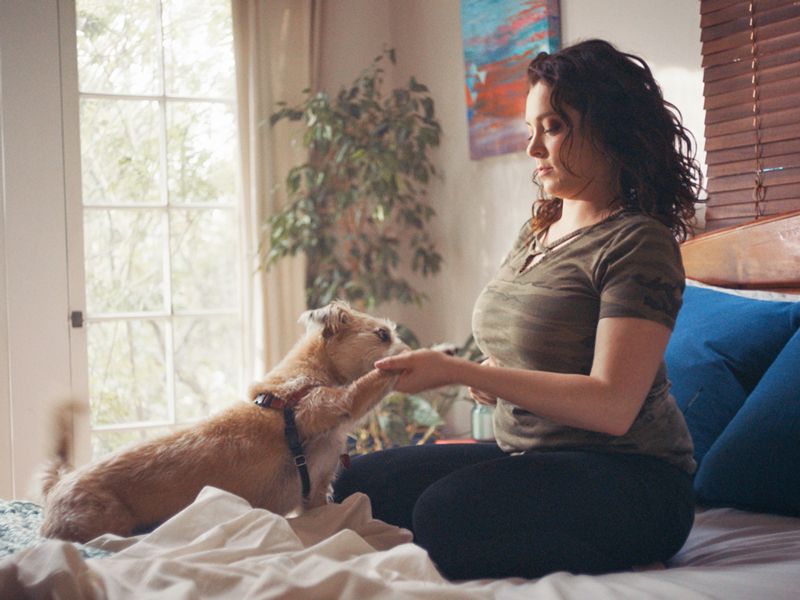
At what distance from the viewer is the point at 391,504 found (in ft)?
5.61

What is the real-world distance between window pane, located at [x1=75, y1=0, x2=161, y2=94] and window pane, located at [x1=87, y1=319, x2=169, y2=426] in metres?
1.03

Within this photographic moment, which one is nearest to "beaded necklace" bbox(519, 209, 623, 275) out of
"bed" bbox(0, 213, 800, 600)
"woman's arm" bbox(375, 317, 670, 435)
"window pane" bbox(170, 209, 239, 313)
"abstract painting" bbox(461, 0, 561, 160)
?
"woman's arm" bbox(375, 317, 670, 435)

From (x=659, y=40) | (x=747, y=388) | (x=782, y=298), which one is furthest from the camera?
(x=659, y=40)

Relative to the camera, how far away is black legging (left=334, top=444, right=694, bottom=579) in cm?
132

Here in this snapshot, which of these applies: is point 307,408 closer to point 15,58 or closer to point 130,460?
point 130,460

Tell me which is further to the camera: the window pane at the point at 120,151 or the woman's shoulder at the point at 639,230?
the window pane at the point at 120,151

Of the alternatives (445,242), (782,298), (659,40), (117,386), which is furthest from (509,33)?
(117,386)

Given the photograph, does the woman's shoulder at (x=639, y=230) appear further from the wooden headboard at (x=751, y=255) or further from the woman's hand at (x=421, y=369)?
the wooden headboard at (x=751, y=255)

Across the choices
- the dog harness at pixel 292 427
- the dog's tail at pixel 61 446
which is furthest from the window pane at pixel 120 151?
the dog harness at pixel 292 427

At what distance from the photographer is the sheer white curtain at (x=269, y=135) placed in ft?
12.4

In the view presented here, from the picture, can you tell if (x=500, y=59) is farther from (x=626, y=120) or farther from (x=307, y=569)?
(x=307, y=569)

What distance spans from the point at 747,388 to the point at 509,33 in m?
1.97

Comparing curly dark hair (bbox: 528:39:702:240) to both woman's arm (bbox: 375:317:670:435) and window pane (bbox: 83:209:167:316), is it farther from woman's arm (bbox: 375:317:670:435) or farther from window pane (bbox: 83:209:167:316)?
window pane (bbox: 83:209:167:316)

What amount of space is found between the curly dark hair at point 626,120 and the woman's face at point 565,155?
0.02 metres
